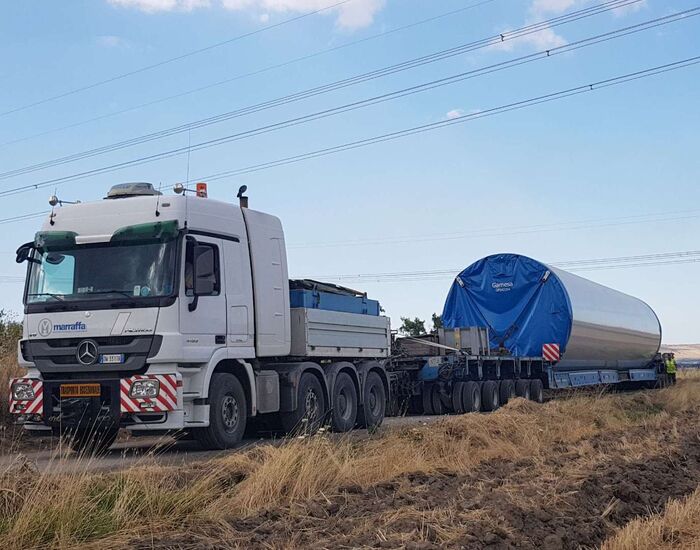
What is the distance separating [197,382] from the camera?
36.9 ft

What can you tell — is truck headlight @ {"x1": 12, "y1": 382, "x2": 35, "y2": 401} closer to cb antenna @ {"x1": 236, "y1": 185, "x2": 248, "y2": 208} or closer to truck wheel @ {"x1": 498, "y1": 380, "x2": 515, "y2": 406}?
cb antenna @ {"x1": 236, "y1": 185, "x2": 248, "y2": 208}

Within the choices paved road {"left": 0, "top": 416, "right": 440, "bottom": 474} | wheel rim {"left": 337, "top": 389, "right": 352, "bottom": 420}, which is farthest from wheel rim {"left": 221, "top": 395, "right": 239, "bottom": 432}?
wheel rim {"left": 337, "top": 389, "right": 352, "bottom": 420}

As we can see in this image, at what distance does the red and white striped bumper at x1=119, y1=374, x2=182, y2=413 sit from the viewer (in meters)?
10.7

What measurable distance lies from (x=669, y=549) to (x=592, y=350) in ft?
65.4

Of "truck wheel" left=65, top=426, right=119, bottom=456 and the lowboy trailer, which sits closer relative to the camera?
the lowboy trailer

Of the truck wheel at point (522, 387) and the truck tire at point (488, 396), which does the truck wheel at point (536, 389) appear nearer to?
the truck wheel at point (522, 387)

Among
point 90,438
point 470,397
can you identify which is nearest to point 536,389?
point 470,397

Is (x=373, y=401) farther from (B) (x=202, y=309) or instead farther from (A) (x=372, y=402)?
(B) (x=202, y=309)

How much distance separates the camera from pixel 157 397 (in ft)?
35.2

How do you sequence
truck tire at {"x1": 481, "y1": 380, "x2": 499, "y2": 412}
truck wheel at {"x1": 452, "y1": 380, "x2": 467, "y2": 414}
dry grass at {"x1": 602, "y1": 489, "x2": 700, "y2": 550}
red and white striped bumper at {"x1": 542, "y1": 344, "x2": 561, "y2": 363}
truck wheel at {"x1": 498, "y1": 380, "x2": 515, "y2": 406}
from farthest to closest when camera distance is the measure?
red and white striped bumper at {"x1": 542, "y1": 344, "x2": 561, "y2": 363} < truck wheel at {"x1": 498, "y1": 380, "x2": 515, "y2": 406} < truck tire at {"x1": 481, "y1": 380, "x2": 499, "y2": 412} < truck wheel at {"x1": 452, "y1": 380, "x2": 467, "y2": 414} < dry grass at {"x1": 602, "y1": 489, "x2": 700, "y2": 550}

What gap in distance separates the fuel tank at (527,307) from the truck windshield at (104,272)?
13.8 metres

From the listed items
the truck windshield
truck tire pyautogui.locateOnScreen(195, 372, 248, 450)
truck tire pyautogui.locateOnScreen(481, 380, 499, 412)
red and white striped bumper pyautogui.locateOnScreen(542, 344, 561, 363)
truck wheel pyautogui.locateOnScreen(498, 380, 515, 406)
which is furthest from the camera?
red and white striped bumper pyautogui.locateOnScreen(542, 344, 561, 363)

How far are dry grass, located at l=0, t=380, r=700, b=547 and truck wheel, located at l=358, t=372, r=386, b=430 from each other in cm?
366

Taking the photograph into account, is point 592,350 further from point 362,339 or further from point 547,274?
point 362,339
